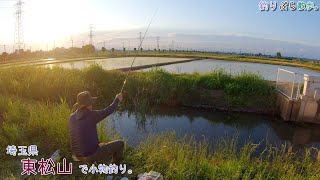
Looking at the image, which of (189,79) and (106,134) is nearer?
(106,134)

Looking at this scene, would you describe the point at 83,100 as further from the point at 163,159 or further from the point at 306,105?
the point at 306,105

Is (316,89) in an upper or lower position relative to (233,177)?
upper

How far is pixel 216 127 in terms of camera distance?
12.2 meters

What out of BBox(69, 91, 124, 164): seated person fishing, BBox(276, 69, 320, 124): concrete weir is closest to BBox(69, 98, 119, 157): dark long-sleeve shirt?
BBox(69, 91, 124, 164): seated person fishing

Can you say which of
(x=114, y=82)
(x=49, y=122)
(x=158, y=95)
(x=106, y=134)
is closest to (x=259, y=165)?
(x=106, y=134)

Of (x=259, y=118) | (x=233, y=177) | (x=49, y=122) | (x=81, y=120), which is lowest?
(x=259, y=118)

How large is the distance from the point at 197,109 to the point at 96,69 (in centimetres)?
585

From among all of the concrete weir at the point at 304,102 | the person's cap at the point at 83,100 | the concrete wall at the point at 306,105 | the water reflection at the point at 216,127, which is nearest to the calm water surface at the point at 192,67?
the concrete weir at the point at 304,102

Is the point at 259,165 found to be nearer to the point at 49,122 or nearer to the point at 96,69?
the point at 49,122

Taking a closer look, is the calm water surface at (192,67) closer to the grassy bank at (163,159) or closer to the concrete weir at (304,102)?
the concrete weir at (304,102)

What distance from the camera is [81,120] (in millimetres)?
4285

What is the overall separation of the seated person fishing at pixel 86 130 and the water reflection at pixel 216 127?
4.94 metres

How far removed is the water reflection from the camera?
35.1ft

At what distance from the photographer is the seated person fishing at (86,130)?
427 centimetres
